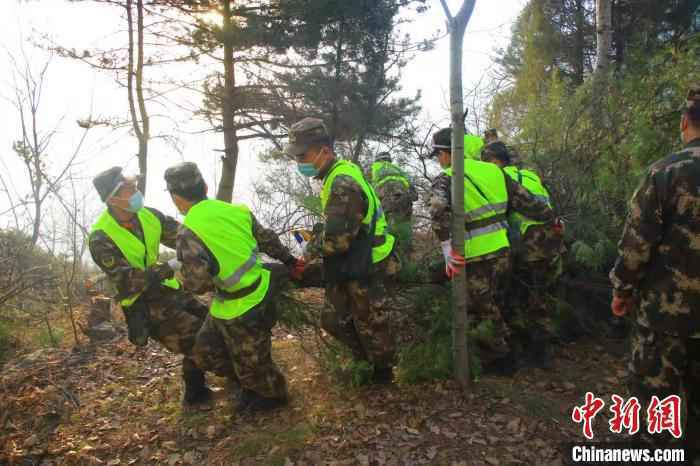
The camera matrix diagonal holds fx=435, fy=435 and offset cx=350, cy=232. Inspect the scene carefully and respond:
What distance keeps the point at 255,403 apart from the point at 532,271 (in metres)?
3.08

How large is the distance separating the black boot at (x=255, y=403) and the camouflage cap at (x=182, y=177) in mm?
1899

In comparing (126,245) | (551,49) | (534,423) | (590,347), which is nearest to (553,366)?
(590,347)

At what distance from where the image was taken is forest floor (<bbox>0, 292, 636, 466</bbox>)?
318 centimetres

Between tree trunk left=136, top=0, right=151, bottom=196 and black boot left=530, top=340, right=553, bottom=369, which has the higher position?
tree trunk left=136, top=0, right=151, bottom=196

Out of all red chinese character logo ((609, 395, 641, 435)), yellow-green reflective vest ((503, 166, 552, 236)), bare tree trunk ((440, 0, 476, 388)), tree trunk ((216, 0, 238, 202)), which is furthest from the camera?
tree trunk ((216, 0, 238, 202))

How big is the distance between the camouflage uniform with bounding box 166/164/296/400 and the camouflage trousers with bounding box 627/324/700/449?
2679 mm

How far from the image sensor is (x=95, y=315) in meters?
6.62

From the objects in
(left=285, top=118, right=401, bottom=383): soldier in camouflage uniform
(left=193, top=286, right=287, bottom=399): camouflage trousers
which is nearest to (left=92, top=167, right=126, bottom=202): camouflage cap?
(left=193, top=286, right=287, bottom=399): camouflage trousers

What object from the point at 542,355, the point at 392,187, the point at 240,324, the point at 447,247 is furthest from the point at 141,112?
the point at 542,355

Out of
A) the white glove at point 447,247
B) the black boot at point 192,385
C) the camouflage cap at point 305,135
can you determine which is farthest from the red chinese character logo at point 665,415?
the black boot at point 192,385

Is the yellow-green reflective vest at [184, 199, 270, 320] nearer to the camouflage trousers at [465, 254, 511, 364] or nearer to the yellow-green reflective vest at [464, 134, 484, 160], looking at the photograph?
the camouflage trousers at [465, 254, 511, 364]

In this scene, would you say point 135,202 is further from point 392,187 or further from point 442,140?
point 392,187

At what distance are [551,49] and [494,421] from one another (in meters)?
14.8

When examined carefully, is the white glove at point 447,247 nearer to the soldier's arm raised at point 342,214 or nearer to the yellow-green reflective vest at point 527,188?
the soldier's arm raised at point 342,214
